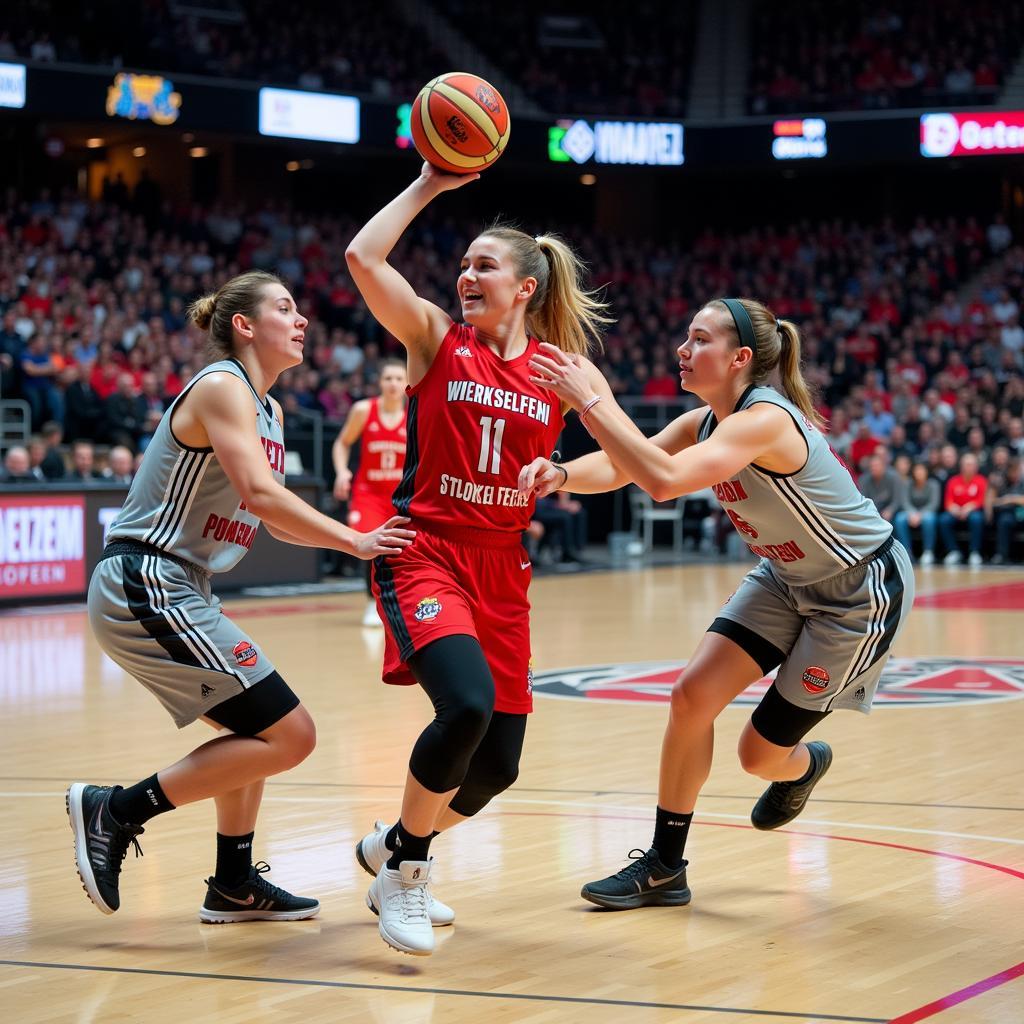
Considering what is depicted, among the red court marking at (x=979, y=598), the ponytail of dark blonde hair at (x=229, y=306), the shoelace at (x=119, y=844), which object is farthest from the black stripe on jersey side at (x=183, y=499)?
the red court marking at (x=979, y=598)

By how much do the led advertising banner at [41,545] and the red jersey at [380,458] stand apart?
364 cm

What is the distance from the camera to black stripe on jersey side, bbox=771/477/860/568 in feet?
15.5

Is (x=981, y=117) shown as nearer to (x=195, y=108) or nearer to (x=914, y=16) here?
(x=914, y=16)

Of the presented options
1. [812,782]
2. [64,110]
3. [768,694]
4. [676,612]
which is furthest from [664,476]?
[64,110]

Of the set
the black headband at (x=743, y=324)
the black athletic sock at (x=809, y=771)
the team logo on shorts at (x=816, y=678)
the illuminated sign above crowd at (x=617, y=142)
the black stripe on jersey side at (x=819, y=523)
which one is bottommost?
the black athletic sock at (x=809, y=771)

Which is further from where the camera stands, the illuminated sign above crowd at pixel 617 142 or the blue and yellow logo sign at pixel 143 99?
the illuminated sign above crowd at pixel 617 142

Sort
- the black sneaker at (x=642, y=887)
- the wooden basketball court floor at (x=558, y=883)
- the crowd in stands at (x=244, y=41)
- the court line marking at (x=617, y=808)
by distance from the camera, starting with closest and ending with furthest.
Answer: the wooden basketball court floor at (x=558, y=883)
the black sneaker at (x=642, y=887)
the court line marking at (x=617, y=808)
the crowd in stands at (x=244, y=41)

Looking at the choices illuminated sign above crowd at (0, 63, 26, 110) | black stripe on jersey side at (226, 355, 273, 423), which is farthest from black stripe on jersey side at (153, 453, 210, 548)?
illuminated sign above crowd at (0, 63, 26, 110)

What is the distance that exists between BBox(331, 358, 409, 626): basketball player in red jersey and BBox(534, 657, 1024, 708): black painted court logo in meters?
2.32

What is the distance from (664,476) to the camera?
435 centimetres

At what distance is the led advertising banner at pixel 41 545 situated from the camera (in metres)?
13.9

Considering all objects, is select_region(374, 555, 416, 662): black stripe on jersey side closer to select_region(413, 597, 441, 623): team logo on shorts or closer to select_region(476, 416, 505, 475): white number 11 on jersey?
select_region(413, 597, 441, 623): team logo on shorts

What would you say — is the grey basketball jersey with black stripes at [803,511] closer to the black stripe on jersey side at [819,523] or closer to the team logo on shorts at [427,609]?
the black stripe on jersey side at [819,523]

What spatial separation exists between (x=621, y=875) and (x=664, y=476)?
4.32 feet
